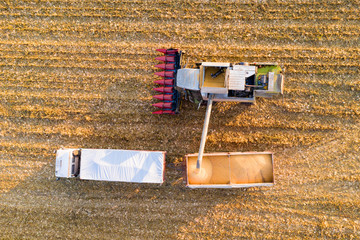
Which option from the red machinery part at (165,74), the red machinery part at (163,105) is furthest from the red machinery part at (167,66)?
the red machinery part at (163,105)

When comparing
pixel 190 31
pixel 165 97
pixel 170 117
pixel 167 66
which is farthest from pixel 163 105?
pixel 190 31

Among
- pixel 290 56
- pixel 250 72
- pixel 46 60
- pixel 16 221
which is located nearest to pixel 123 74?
pixel 46 60

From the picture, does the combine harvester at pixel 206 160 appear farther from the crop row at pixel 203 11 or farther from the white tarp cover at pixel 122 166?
the crop row at pixel 203 11

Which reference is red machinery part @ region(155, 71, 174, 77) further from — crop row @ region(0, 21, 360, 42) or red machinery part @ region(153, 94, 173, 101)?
crop row @ region(0, 21, 360, 42)

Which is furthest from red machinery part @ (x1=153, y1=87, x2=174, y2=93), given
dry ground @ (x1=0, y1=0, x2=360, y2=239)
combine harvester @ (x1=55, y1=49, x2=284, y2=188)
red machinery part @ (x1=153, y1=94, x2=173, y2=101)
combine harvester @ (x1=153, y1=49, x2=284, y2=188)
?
dry ground @ (x1=0, y1=0, x2=360, y2=239)

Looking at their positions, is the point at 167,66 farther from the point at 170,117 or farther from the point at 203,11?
the point at 203,11
